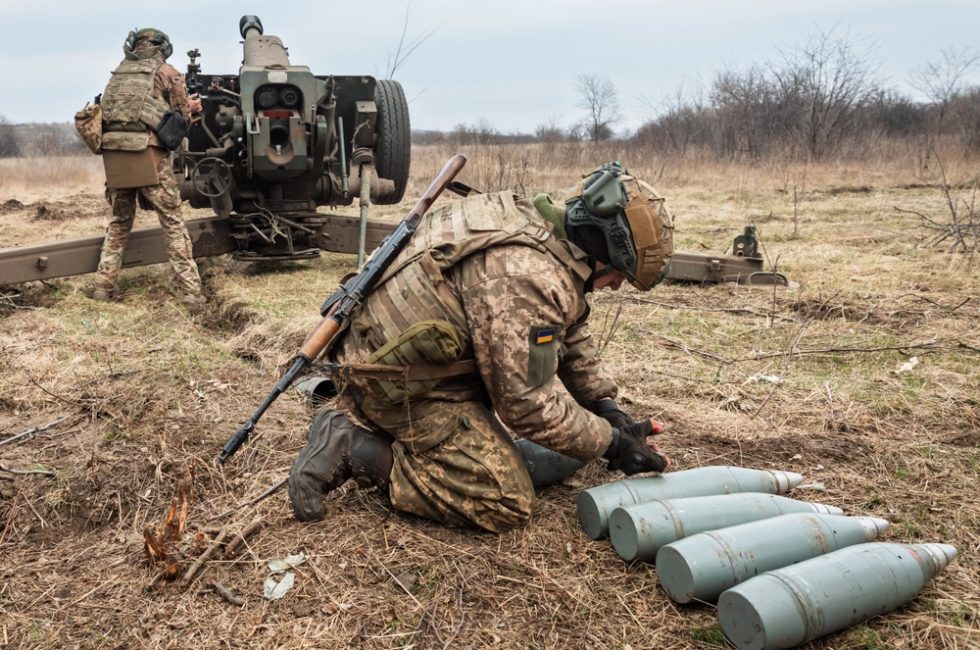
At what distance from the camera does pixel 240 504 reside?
3.25 m

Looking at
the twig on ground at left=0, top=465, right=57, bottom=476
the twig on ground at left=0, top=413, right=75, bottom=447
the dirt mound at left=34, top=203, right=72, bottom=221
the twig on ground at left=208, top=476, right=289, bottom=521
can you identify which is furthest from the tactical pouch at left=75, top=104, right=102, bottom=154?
the dirt mound at left=34, top=203, right=72, bottom=221

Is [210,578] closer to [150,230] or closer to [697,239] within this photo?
[150,230]

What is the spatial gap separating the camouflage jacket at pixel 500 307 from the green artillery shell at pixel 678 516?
1.05 ft

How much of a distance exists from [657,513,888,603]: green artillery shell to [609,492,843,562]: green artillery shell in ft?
0.42

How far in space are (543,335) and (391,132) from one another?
625 cm

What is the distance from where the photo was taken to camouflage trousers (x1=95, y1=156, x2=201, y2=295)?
6781 millimetres

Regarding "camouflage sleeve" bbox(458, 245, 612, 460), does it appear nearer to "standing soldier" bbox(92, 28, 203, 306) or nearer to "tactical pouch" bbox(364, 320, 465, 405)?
"tactical pouch" bbox(364, 320, 465, 405)

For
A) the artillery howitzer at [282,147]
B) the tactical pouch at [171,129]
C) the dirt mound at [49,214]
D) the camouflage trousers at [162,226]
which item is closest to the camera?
the tactical pouch at [171,129]

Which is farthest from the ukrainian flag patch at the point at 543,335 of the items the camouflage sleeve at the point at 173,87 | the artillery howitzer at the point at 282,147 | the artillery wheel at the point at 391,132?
the artillery wheel at the point at 391,132

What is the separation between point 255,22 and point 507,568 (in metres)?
7.04

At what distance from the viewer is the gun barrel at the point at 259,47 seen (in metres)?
7.29

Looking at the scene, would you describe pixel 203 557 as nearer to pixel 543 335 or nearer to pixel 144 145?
pixel 543 335

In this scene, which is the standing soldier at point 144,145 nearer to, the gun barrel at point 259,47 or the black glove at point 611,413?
the gun barrel at point 259,47

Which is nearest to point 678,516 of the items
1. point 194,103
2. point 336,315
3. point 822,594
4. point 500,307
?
point 822,594
